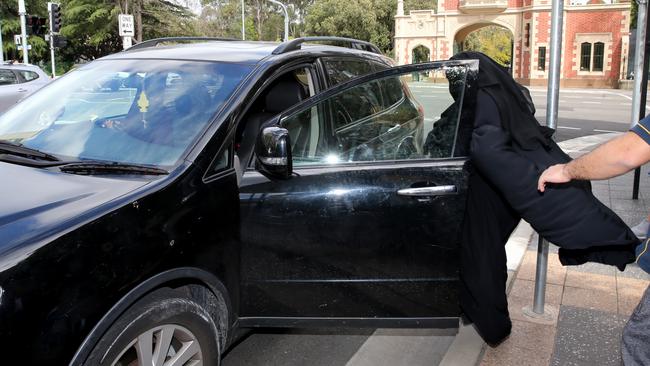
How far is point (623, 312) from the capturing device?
12.1 ft

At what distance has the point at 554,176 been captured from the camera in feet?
8.16

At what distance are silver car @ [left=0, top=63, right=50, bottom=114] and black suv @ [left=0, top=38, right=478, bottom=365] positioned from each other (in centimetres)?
1070

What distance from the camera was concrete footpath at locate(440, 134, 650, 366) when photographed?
3.21 m

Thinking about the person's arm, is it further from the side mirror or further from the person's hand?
the side mirror

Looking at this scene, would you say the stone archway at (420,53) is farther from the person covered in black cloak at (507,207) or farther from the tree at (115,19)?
the person covered in black cloak at (507,207)

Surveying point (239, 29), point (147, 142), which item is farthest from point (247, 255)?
point (239, 29)

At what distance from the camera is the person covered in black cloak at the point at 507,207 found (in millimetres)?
2691

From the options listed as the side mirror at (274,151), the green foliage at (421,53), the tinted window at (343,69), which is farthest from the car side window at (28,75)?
the green foliage at (421,53)

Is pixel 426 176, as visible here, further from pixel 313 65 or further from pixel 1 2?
pixel 1 2

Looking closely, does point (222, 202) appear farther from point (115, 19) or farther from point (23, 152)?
point (115, 19)

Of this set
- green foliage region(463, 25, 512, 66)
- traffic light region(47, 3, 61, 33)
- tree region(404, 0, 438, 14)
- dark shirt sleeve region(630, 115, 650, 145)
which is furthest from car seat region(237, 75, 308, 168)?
tree region(404, 0, 438, 14)

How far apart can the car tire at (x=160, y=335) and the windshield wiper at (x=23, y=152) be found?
0.98 m

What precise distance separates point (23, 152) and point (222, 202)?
1079 mm

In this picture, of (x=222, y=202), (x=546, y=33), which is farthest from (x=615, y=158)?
(x=546, y=33)
